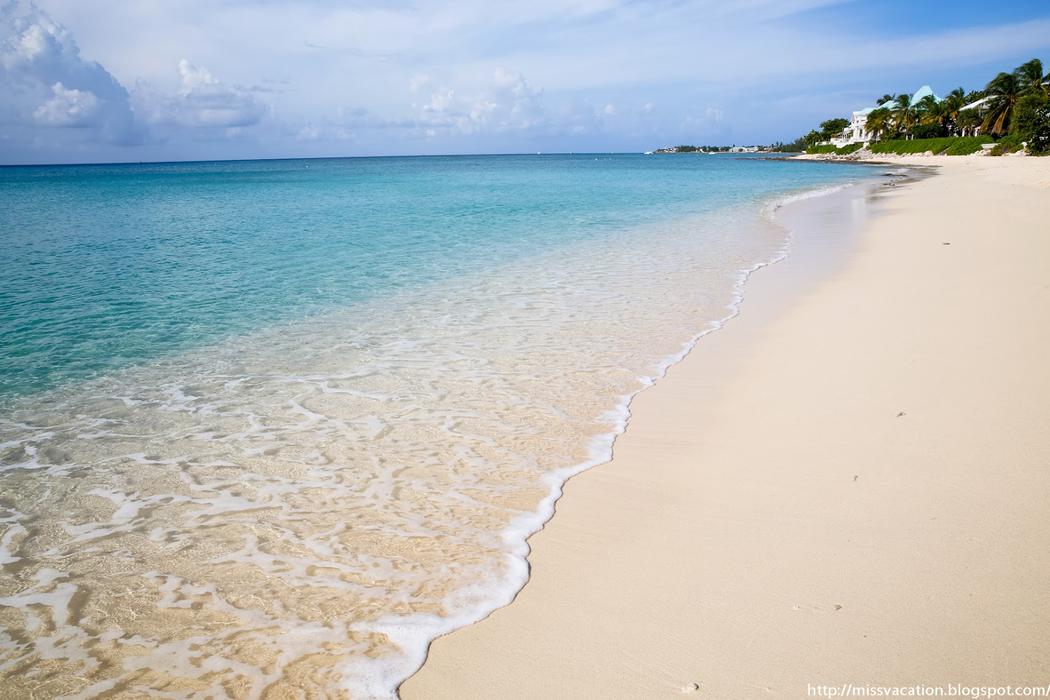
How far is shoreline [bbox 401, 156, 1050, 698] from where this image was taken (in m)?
3.12

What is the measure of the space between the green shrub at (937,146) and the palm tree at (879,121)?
7.08 meters

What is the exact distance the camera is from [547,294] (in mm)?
12594

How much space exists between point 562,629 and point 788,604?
128cm

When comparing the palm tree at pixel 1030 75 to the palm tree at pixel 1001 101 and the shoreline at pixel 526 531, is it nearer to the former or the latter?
the palm tree at pixel 1001 101

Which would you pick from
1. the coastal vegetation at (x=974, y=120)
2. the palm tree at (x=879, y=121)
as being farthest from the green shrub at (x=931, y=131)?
the palm tree at (x=879, y=121)

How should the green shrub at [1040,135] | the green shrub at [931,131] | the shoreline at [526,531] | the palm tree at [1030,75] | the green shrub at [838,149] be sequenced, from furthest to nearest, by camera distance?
the green shrub at [838,149] → the green shrub at [931,131] → the palm tree at [1030,75] → the green shrub at [1040,135] → the shoreline at [526,531]

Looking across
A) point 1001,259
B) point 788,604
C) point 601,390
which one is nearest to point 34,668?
point 788,604

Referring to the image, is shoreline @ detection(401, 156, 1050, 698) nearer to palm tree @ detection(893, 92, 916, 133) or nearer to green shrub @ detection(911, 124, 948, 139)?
green shrub @ detection(911, 124, 948, 139)

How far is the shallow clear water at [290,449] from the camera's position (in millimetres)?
3584

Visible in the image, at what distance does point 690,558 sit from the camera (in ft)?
13.2

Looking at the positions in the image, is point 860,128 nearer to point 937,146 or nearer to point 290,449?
point 937,146

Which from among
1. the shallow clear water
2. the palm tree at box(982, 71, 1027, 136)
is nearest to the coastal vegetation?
the palm tree at box(982, 71, 1027, 136)

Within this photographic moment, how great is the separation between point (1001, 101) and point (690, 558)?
94460mm

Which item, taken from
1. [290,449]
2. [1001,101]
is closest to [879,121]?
[1001,101]
